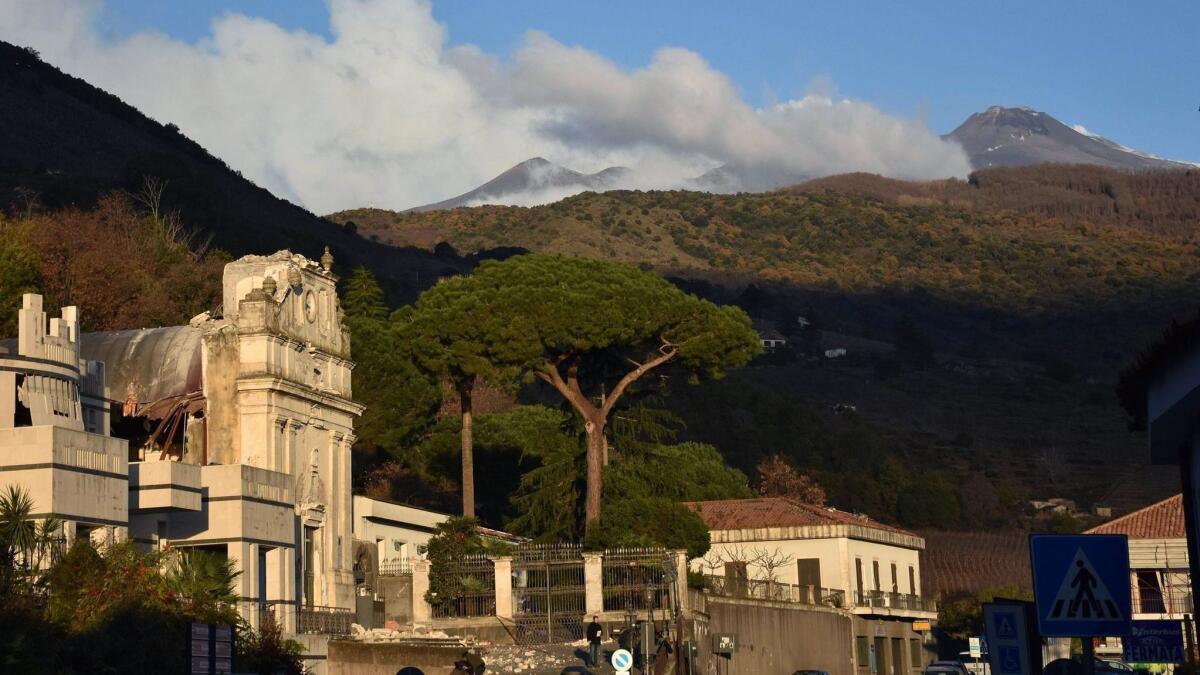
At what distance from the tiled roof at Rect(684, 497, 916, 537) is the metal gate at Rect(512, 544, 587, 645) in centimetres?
1455

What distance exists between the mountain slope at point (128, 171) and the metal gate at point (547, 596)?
50.6 metres

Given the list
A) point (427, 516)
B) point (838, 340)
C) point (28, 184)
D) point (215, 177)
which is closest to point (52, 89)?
point (215, 177)

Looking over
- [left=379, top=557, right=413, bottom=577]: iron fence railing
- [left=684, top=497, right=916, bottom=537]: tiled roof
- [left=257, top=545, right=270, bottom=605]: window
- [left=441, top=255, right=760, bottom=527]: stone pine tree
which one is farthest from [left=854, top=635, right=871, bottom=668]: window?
[left=257, top=545, right=270, bottom=605]: window

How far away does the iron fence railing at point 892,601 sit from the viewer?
58375mm

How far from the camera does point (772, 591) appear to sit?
172ft

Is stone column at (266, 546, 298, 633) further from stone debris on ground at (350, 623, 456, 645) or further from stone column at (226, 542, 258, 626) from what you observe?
stone debris on ground at (350, 623, 456, 645)

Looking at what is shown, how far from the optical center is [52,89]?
422 ft

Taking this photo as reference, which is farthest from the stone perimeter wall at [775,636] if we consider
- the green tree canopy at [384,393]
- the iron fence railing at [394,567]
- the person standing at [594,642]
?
the green tree canopy at [384,393]

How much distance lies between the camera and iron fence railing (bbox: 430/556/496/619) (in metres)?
44.5

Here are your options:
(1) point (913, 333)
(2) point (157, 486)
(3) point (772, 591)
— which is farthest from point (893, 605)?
(1) point (913, 333)

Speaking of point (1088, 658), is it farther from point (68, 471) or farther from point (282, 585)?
point (282, 585)

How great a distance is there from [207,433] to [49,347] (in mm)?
9064

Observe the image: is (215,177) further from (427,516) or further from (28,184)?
(427,516)

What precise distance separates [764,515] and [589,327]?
1179 cm
